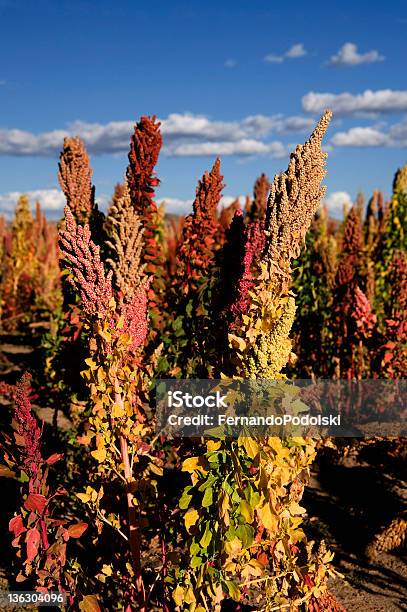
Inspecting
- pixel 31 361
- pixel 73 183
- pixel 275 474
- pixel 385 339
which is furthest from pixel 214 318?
pixel 31 361

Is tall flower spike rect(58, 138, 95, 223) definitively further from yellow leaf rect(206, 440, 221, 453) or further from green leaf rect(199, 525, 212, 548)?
green leaf rect(199, 525, 212, 548)

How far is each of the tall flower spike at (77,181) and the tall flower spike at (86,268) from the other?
233 cm

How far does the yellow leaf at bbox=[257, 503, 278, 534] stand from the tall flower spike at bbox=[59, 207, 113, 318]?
97 centimetres

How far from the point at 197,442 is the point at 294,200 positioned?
1.08 m

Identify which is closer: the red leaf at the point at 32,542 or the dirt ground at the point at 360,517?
the red leaf at the point at 32,542

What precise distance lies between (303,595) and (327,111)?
2068 mm

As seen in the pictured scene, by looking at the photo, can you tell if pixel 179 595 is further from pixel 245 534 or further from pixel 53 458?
pixel 53 458

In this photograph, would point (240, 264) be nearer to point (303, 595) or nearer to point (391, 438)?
point (303, 595)

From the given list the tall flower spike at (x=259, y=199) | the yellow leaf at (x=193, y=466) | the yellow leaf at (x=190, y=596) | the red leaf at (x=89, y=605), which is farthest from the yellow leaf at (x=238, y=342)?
the tall flower spike at (x=259, y=199)

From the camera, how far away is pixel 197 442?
257 centimetres

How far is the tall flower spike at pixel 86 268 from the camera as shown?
2383 millimetres

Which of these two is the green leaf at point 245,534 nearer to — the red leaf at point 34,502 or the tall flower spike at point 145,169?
the red leaf at point 34,502

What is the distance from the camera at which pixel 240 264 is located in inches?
126

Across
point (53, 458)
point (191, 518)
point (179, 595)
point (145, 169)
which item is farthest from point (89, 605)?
point (145, 169)
